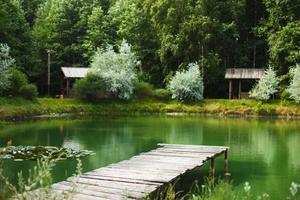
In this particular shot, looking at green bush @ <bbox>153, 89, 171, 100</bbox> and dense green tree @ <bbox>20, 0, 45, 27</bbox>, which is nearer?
green bush @ <bbox>153, 89, 171, 100</bbox>

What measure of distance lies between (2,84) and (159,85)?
22262 mm

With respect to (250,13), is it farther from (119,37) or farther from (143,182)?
(143,182)

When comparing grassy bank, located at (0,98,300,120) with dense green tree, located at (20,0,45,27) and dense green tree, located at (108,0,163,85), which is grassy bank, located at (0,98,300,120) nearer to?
dense green tree, located at (108,0,163,85)

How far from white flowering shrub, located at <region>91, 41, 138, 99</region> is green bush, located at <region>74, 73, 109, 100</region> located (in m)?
0.72

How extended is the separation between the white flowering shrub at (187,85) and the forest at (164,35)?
265 centimetres

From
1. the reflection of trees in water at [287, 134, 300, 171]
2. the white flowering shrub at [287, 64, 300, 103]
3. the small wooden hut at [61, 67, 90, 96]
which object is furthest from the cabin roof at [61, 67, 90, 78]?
the reflection of trees in water at [287, 134, 300, 171]

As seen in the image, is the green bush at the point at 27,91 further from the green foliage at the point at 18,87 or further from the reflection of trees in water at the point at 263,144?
the reflection of trees in water at the point at 263,144

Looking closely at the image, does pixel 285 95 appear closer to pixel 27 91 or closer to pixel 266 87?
pixel 266 87

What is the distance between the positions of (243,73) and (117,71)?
1377 cm

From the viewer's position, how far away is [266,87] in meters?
45.9

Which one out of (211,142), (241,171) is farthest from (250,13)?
(241,171)

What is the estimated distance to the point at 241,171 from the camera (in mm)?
15648

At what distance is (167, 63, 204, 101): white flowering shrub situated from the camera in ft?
153

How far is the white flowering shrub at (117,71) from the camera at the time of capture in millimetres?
46094
